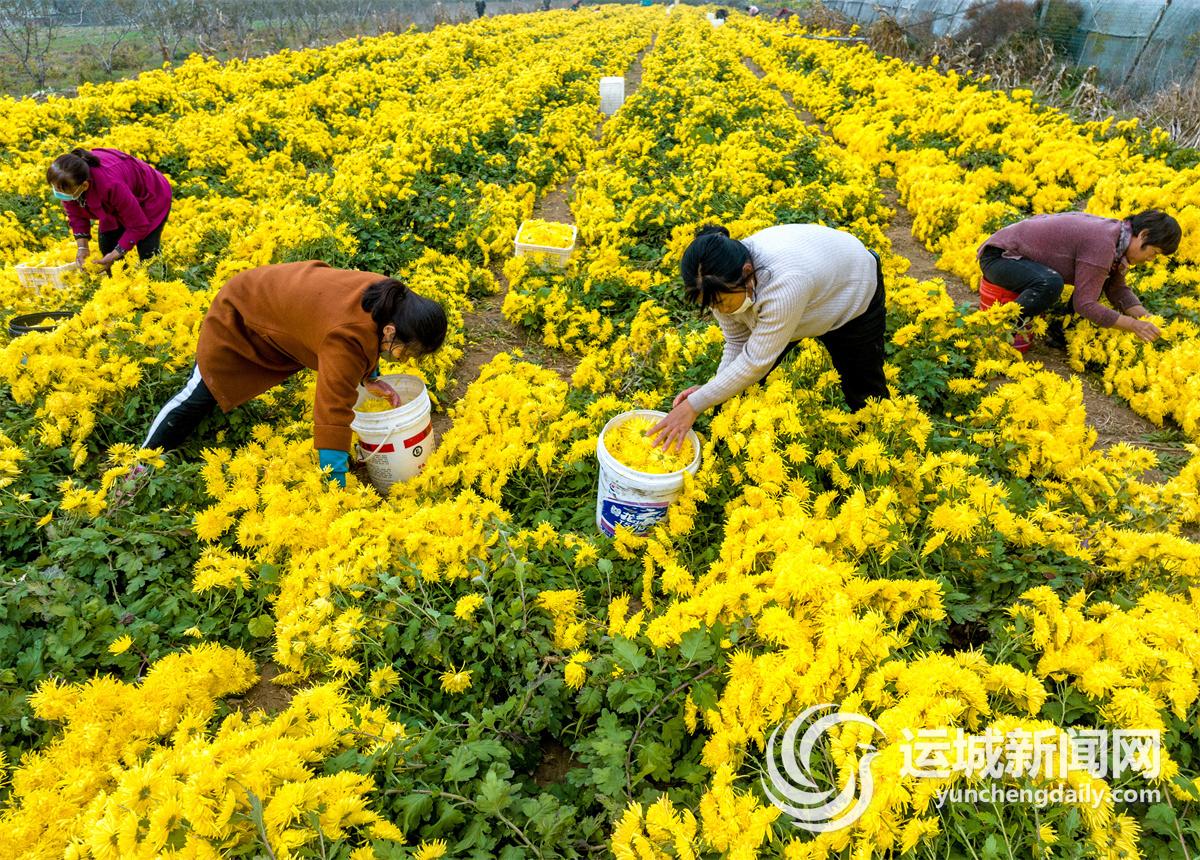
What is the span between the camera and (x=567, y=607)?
2.53m

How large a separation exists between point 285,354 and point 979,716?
10.9 feet

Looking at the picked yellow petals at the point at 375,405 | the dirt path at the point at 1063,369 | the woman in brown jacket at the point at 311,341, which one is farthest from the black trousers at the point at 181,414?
the dirt path at the point at 1063,369

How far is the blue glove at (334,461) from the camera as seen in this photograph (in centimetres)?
297

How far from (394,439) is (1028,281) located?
4.36 metres

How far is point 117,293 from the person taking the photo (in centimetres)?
383

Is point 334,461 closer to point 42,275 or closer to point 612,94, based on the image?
point 42,275

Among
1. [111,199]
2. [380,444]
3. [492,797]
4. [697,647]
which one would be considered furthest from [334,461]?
[111,199]

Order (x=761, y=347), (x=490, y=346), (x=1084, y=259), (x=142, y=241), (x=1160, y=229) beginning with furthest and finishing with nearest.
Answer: (x=490, y=346) < (x=142, y=241) < (x=1084, y=259) < (x=1160, y=229) < (x=761, y=347)

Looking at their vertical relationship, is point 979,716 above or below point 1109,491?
above

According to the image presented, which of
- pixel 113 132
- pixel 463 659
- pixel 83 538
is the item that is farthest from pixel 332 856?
pixel 113 132

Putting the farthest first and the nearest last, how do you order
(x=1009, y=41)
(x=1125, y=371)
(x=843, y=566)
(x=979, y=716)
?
(x=1009, y=41), (x=1125, y=371), (x=843, y=566), (x=979, y=716)

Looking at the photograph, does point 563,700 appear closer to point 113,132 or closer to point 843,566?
point 843,566

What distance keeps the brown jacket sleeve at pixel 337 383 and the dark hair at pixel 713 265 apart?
1.53 meters

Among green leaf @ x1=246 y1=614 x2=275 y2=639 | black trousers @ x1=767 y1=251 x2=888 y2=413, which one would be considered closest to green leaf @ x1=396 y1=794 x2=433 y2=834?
green leaf @ x1=246 y1=614 x2=275 y2=639
